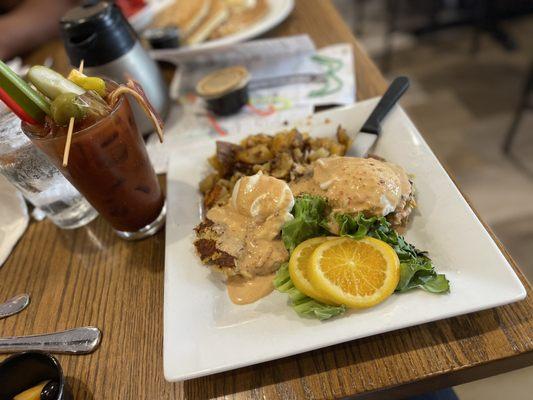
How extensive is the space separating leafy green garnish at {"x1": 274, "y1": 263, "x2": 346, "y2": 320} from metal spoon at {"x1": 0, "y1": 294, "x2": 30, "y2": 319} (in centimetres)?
72

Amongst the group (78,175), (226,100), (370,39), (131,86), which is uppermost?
(131,86)

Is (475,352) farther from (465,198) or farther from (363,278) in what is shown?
(465,198)

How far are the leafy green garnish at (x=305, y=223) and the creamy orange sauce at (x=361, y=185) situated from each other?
4 cm

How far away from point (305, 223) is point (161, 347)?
0.47 meters

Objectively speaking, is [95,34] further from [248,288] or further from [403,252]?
[403,252]

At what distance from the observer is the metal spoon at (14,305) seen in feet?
3.58

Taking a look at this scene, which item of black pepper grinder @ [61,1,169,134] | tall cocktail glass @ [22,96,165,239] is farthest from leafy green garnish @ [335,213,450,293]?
black pepper grinder @ [61,1,169,134]

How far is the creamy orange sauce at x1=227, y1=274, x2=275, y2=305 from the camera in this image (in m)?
0.98

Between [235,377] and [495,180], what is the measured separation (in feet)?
7.87

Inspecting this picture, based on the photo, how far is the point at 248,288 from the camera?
998 millimetres

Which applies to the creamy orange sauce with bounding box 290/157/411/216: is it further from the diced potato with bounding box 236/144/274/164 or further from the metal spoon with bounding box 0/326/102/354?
the metal spoon with bounding box 0/326/102/354

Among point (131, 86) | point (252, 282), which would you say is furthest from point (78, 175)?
point (252, 282)

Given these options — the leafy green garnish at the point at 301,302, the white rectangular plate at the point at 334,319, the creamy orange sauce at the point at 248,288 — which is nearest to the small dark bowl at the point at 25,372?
the white rectangular plate at the point at 334,319

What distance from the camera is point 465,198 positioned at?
108 cm
